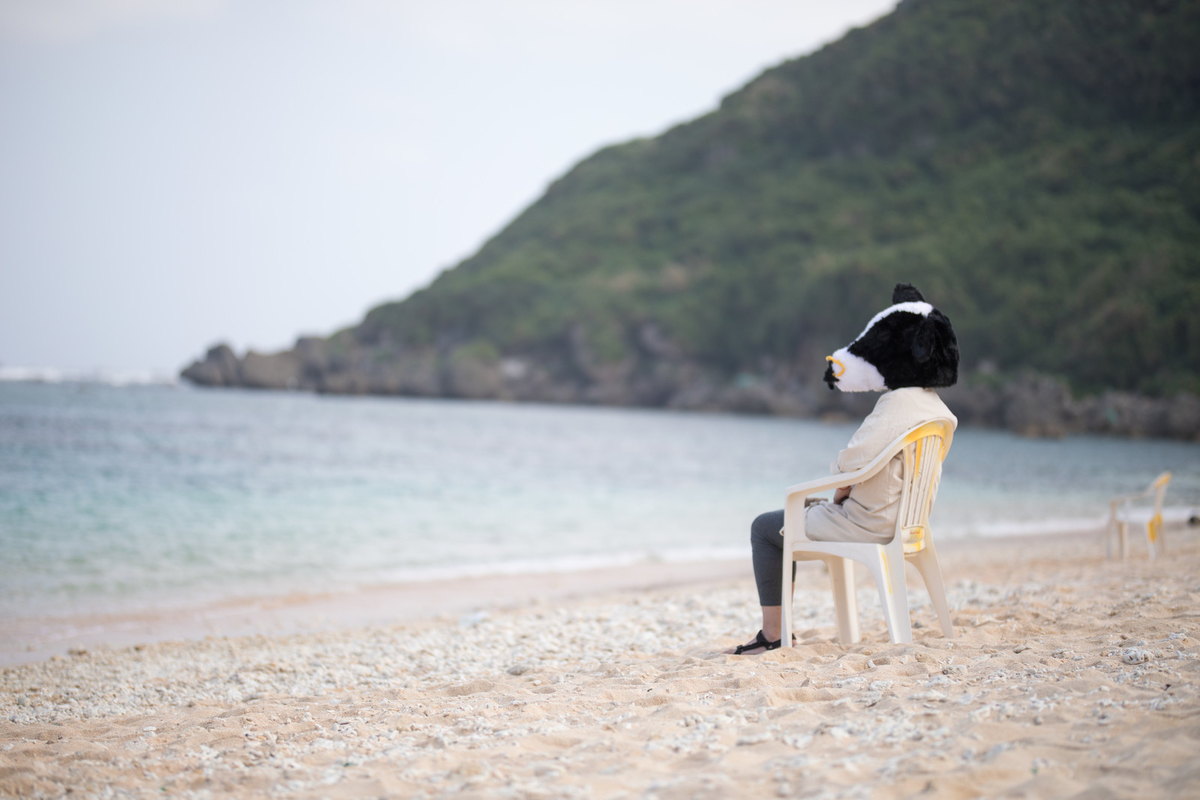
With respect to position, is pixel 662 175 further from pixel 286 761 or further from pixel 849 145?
pixel 286 761

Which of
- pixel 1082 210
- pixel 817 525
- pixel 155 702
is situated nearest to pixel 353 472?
pixel 155 702

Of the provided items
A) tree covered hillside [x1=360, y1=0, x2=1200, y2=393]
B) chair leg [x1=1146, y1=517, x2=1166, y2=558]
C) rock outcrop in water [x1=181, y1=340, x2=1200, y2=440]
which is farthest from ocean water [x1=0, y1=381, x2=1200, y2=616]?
rock outcrop in water [x1=181, y1=340, x2=1200, y2=440]

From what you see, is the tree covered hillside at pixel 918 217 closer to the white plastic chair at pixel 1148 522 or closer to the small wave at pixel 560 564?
the white plastic chair at pixel 1148 522

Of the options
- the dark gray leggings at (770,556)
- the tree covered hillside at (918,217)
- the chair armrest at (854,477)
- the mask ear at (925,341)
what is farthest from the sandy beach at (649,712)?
the tree covered hillside at (918,217)

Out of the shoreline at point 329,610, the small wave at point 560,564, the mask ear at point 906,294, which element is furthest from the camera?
A: the small wave at point 560,564

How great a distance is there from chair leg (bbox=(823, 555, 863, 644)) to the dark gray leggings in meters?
0.30

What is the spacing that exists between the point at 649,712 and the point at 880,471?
63.9 inches

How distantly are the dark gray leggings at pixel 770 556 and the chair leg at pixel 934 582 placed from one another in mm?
707

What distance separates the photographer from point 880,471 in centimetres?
393

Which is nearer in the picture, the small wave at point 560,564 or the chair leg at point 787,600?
the chair leg at point 787,600

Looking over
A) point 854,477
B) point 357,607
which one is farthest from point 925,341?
point 357,607

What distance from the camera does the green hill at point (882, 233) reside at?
66375 mm

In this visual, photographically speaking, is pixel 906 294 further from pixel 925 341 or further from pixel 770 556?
pixel 770 556

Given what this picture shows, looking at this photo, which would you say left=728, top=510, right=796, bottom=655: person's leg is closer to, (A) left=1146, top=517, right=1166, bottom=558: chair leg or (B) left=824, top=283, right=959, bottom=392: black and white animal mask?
(B) left=824, top=283, right=959, bottom=392: black and white animal mask
